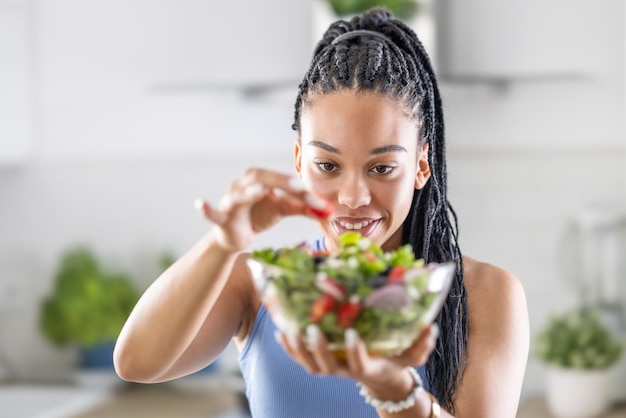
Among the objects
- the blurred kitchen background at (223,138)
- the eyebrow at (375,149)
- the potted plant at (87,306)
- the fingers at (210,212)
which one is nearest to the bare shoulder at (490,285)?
the eyebrow at (375,149)

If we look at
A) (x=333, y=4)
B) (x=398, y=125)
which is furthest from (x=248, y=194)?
(x=333, y=4)

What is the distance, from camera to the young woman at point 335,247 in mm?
973

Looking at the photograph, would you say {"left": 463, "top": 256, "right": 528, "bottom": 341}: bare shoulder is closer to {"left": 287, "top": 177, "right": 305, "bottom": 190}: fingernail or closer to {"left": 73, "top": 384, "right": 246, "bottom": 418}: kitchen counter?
{"left": 287, "top": 177, "right": 305, "bottom": 190}: fingernail

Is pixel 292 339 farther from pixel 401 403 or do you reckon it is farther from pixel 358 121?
pixel 358 121

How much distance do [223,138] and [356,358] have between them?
197cm

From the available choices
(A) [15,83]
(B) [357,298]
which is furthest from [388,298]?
(A) [15,83]

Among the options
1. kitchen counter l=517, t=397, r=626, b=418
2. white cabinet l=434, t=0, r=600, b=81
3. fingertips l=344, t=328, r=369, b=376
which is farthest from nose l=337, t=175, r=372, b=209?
white cabinet l=434, t=0, r=600, b=81

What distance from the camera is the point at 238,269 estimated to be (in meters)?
1.33

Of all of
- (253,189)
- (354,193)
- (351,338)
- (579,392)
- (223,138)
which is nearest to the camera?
(351,338)

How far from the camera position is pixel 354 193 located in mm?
1139

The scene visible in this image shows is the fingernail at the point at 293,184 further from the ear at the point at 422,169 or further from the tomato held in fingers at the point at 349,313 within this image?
the ear at the point at 422,169

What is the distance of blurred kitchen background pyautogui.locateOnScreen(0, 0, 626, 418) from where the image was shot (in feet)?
8.20

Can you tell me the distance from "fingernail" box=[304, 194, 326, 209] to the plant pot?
1.53m

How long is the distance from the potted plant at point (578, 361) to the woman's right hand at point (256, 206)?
1.52m
